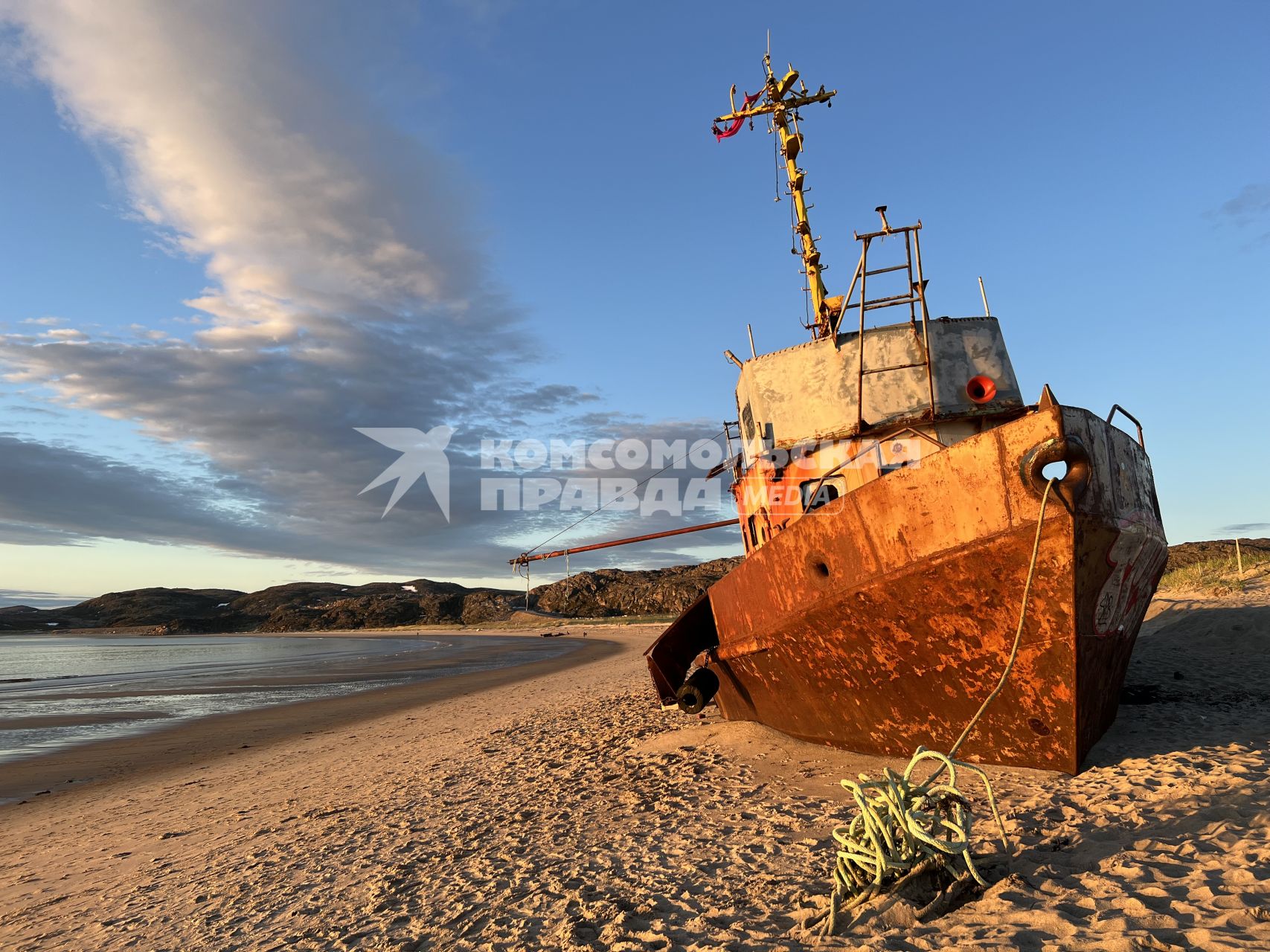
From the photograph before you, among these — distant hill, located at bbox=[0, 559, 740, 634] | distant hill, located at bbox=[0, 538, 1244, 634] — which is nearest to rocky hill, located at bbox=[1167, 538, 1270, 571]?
distant hill, located at bbox=[0, 538, 1244, 634]

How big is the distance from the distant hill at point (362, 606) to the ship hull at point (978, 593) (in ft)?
164

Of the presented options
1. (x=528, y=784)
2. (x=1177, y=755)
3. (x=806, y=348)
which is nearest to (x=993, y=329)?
(x=806, y=348)

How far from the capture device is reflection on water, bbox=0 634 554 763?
13.7 m

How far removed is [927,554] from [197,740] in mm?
12819

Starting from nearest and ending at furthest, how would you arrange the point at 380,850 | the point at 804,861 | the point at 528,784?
the point at 804,861 → the point at 380,850 → the point at 528,784

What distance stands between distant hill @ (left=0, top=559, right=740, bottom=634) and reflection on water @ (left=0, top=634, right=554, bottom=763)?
29.8 metres

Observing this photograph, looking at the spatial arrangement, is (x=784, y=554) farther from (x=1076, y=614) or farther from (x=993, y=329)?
(x=993, y=329)

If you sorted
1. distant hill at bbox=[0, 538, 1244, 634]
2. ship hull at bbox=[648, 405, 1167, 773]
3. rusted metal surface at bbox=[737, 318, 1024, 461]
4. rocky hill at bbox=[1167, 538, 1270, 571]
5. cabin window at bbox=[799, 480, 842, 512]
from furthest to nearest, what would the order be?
distant hill at bbox=[0, 538, 1244, 634] < rocky hill at bbox=[1167, 538, 1270, 571] < rusted metal surface at bbox=[737, 318, 1024, 461] < cabin window at bbox=[799, 480, 842, 512] < ship hull at bbox=[648, 405, 1167, 773]

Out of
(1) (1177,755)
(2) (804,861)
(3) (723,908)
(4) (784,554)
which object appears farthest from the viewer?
(4) (784,554)

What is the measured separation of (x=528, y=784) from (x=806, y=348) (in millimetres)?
5313

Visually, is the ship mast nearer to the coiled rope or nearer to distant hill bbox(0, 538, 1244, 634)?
the coiled rope

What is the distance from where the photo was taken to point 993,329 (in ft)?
22.7

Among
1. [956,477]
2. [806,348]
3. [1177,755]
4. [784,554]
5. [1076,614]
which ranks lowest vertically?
[1177,755]

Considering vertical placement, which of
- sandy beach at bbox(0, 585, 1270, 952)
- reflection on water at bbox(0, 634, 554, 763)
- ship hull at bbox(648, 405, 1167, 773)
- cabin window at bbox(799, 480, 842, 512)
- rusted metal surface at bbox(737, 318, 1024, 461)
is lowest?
reflection on water at bbox(0, 634, 554, 763)
